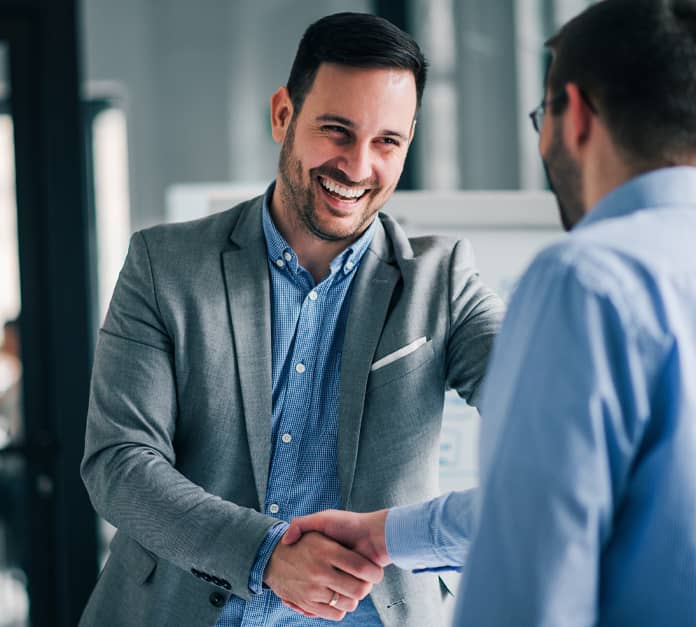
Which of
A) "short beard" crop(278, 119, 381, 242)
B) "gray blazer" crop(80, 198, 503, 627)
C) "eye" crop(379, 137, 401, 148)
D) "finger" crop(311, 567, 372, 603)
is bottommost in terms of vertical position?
"finger" crop(311, 567, 372, 603)

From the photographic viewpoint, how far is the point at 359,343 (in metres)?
1.57

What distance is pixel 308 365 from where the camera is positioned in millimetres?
1585

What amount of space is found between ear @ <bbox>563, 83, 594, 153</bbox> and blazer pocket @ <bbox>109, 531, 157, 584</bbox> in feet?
3.34

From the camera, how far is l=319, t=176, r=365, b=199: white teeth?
1.63 metres

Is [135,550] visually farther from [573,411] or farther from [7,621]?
[7,621]

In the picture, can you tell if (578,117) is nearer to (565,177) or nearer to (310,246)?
(565,177)

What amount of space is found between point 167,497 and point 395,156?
2.29ft

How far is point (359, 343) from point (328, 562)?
0.36 meters

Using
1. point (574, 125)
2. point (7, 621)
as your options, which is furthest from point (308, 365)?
point (7, 621)

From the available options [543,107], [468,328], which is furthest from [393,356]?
[543,107]

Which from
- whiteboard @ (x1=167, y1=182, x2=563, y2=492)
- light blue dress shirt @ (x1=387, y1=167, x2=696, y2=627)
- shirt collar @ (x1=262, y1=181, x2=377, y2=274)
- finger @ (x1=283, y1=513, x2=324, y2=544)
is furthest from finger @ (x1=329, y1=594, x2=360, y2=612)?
whiteboard @ (x1=167, y1=182, x2=563, y2=492)

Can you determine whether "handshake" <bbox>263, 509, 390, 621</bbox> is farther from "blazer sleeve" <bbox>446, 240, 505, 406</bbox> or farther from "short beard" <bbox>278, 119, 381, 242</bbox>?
"short beard" <bbox>278, 119, 381, 242</bbox>

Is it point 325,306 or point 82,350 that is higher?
point 325,306

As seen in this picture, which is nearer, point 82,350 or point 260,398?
point 260,398
